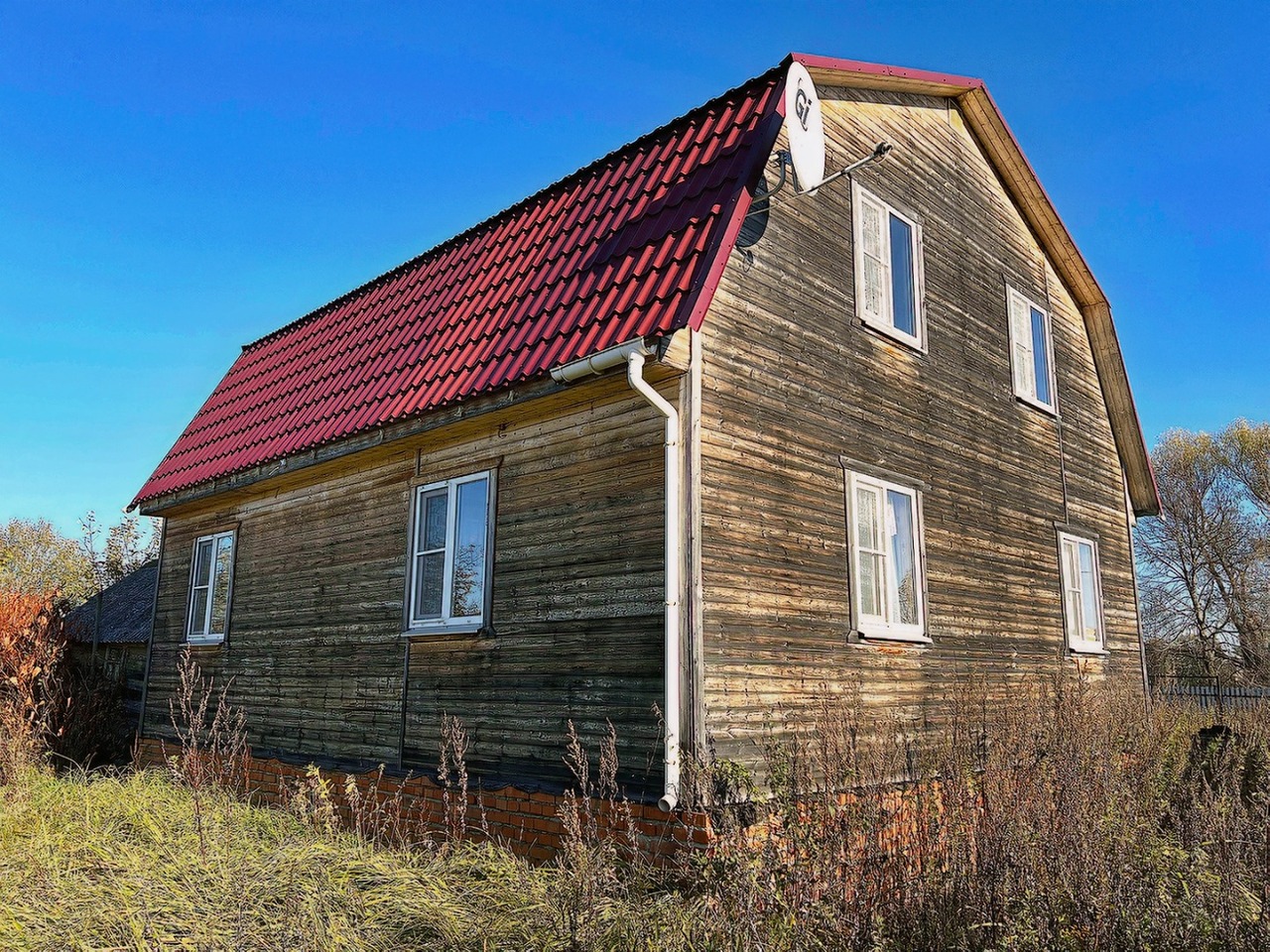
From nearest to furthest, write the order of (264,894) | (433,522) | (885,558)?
(264,894) → (885,558) → (433,522)

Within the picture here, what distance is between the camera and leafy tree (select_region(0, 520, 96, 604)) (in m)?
34.8

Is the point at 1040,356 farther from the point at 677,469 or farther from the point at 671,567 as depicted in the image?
the point at 671,567

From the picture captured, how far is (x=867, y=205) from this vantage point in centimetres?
1023

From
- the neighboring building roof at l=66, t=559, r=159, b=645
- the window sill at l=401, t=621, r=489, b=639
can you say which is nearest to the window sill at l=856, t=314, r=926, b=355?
the window sill at l=401, t=621, r=489, b=639

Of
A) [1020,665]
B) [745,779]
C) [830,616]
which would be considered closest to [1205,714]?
[1020,665]

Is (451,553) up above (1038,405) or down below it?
below

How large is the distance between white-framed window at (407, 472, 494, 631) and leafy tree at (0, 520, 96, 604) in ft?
90.4

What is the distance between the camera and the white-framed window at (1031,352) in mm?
12422

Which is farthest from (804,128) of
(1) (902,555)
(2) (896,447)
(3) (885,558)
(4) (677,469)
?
(1) (902,555)

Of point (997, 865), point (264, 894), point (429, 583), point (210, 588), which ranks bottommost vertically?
point (264, 894)

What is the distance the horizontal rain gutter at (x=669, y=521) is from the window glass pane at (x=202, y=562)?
8.21 meters

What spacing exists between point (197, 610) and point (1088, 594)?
12594 mm

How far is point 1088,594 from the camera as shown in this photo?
42.5 feet

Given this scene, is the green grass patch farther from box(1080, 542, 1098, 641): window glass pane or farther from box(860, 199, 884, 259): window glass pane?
box(1080, 542, 1098, 641): window glass pane
